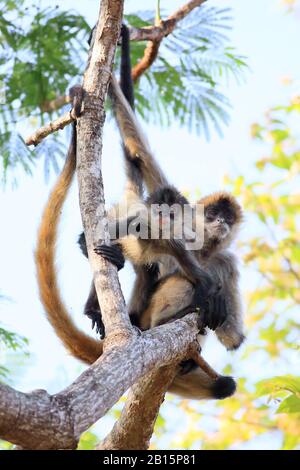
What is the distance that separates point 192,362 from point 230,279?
3.28 ft

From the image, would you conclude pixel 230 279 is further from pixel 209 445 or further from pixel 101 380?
pixel 209 445

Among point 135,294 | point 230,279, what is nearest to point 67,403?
point 135,294

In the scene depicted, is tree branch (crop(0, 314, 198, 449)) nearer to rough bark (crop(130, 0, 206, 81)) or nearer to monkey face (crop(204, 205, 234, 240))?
monkey face (crop(204, 205, 234, 240))

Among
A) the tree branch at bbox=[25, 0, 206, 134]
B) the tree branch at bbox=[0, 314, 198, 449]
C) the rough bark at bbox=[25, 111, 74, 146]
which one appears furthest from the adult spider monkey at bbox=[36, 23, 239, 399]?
the tree branch at bbox=[25, 0, 206, 134]

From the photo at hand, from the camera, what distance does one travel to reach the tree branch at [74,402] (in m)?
2.25

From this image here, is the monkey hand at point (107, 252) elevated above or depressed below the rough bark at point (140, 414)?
above

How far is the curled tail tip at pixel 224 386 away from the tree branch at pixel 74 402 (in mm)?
1872

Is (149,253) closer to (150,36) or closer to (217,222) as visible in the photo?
(217,222)

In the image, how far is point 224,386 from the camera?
5.03 meters

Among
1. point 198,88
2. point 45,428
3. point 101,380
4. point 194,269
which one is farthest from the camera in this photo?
point 198,88

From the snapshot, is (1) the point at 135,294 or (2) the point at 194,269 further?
(1) the point at 135,294

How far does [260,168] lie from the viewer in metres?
9.88

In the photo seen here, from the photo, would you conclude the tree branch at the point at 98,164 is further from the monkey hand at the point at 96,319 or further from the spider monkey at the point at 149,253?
the monkey hand at the point at 96,319

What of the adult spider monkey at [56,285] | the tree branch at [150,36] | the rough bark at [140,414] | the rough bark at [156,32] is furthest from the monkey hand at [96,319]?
the rough bark at [156,32]
